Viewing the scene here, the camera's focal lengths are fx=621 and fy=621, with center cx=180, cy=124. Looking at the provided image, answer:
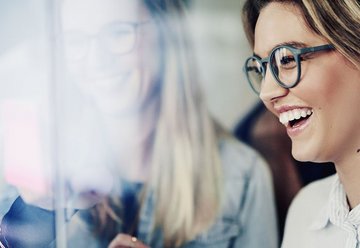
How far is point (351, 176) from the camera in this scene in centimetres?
130

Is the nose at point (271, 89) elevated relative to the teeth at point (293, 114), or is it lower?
elevated

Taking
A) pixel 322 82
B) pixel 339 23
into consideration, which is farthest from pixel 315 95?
pixel 339 23

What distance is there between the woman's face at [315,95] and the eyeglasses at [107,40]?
0.35m

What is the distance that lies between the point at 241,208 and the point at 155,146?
0.94 feet

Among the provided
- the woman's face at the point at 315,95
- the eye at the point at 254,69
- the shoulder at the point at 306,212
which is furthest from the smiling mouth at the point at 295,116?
the shoulder at the point at 306,212

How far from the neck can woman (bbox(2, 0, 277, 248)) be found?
36 centimetres

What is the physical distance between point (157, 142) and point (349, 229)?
1.70ft

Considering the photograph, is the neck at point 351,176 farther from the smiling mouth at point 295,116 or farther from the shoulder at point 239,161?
the shoulder at point 239,161

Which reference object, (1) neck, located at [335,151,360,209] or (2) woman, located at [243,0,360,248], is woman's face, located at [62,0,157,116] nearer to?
(2) woman, located at [243,0,360,248]

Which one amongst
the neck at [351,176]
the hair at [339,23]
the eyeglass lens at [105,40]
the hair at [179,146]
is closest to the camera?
the hair at [339,23]

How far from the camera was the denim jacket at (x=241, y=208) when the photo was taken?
1578mm

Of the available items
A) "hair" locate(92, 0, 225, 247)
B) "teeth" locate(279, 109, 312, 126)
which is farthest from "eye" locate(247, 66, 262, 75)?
"hair" locate(92, 0, 225, 247)

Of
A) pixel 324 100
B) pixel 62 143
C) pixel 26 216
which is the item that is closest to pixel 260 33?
pixel 324 100

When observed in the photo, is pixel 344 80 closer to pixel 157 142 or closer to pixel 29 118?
pixel 157 142
